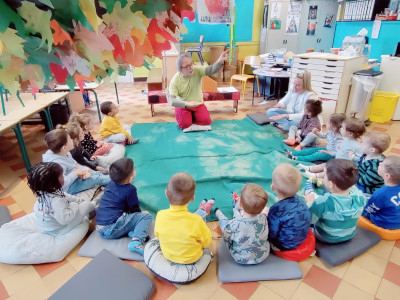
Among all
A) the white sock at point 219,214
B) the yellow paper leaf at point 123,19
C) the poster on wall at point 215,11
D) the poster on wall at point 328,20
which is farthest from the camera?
the poster on wall at point 328,20

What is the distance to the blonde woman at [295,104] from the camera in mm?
3457

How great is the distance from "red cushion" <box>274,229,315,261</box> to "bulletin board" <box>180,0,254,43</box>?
6115mm

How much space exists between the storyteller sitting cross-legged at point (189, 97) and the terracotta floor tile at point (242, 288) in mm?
2472

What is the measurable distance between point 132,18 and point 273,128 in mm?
A: 3576

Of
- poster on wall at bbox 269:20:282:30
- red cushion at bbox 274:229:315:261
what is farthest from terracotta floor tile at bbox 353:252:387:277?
poster on wall at bbox 269:20:282:30

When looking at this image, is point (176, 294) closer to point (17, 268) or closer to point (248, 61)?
point (17, 268)

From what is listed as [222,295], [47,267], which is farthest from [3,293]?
[222,295]

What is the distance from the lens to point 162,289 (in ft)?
A: 5.16

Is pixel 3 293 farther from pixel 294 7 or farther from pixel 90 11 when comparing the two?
pixel 294 7

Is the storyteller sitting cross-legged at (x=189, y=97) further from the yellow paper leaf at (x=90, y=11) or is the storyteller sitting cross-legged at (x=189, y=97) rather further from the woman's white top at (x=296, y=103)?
the yellow paper leaf at (x=90, y=11)

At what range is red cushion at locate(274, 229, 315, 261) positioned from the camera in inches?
67.6

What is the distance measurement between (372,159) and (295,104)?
170cm

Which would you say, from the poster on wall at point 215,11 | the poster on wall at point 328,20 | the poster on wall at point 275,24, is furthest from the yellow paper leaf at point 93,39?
the poster on wall at point 275,24

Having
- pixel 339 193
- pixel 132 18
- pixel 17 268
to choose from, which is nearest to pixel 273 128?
pixel 339 193
